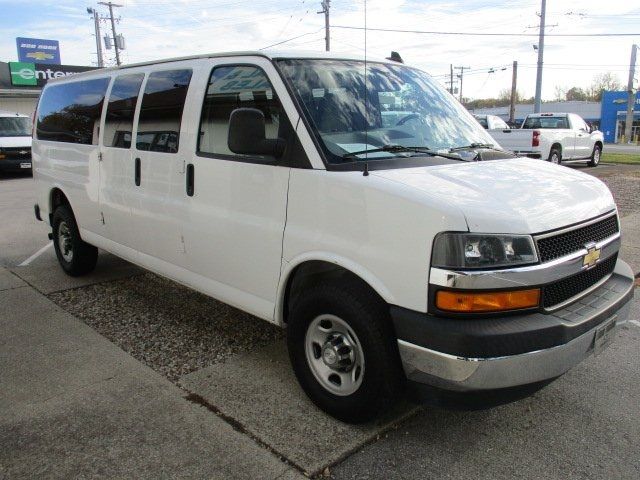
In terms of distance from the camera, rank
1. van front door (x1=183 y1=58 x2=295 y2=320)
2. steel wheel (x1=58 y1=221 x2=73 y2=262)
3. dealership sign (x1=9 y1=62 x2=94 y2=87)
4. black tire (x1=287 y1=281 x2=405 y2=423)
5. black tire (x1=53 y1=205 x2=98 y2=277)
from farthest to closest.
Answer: dealership sign (x1=9 y1=62 x2=94 y2=87), steel wheel (x1=58 y1=221 x2=73 y2=262), black tire (x1=53 y1=205 x2=98 y2=277), van front door (x1=183 y1=58 x2=295 y2=320), black tire (x1=287 y1=281 x2=405 y2=423)


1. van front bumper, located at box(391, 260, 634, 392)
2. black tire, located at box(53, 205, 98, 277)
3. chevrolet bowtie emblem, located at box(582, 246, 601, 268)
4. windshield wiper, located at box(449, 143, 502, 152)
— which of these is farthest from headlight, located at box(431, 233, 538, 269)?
black tire, located at box(53, 205, 98, 277)

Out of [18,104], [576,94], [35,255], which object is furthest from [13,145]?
[576,94]

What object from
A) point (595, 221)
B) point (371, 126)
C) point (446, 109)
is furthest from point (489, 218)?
point (446, 109)

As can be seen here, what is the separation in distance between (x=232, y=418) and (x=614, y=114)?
6787cm

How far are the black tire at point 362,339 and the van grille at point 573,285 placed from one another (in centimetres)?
78

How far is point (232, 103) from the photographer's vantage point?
3.67 meters

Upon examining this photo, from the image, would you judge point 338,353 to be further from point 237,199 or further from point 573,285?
point 573,285

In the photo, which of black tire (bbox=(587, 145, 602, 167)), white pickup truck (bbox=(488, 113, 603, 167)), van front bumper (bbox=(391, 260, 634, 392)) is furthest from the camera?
black tire (bbox=(587, 145, 602, 167))

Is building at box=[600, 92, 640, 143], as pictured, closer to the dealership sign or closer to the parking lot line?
the dealership sign

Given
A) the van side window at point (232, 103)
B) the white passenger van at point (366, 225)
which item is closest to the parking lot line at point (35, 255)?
the white passenger van at point (366, 225)

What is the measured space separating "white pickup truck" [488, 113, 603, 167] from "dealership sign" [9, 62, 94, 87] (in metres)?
29.0

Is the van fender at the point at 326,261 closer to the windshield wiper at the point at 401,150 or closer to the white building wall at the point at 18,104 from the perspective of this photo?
the windshield wiper at the point at 401,150

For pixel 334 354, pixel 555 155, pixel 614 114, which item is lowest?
pixel 334 354

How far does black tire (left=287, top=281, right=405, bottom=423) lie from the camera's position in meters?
2.77
